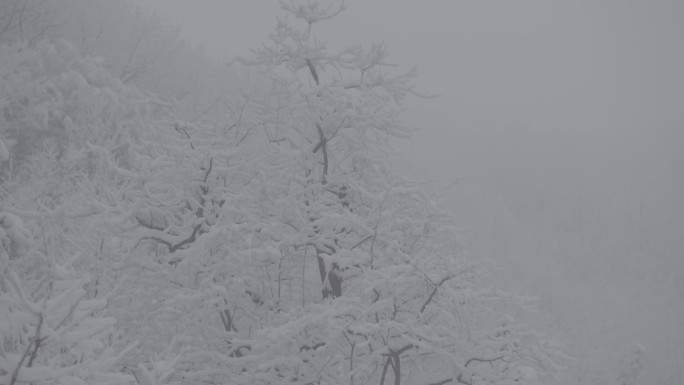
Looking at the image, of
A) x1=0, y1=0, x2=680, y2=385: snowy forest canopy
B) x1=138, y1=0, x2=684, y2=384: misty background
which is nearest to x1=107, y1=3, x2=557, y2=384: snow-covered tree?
x1=0, y1=0, x2=680, y2=385: snowy forest canopy

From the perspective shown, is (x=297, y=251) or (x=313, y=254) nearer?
(x=297, y=251)

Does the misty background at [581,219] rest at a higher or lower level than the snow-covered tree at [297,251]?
higher

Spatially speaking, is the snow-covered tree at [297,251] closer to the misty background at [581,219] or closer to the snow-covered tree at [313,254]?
the snow-covered tree at [313,254]

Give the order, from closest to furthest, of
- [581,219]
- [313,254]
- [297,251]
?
[297,251] < [313,254] < [581,219]

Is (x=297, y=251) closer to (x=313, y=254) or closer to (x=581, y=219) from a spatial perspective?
(x=313, y=254)

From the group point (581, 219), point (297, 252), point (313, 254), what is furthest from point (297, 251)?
point (581, 219)

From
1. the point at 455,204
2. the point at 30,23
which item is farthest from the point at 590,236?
the point at 30,23

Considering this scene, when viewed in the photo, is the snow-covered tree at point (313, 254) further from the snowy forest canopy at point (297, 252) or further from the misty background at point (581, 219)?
the misty background at point (581, 219)

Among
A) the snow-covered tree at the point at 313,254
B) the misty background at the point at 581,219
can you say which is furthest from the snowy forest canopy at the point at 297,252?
the misty background at the point at 581,219

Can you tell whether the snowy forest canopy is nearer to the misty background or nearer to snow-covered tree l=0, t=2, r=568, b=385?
snow-covered tree l=0, t=2, r=568, b=385

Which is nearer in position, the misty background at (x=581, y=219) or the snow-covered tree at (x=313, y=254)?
the snow-covered tree at (x=313, y=254)

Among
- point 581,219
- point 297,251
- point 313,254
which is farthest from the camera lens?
point 581,219

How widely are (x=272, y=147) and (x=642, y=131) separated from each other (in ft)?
223

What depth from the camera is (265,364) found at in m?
4.89
